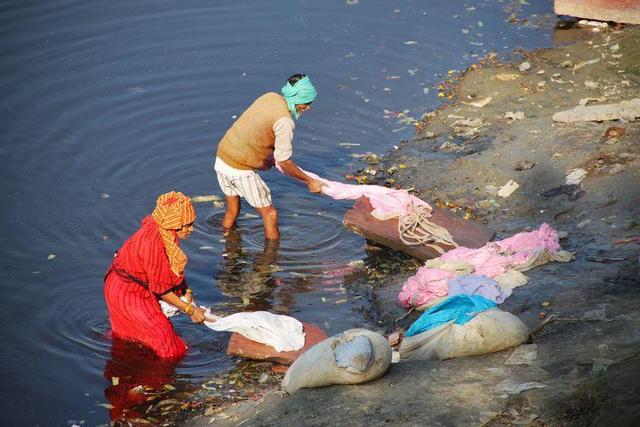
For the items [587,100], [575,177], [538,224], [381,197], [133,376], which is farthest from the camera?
[587,100]

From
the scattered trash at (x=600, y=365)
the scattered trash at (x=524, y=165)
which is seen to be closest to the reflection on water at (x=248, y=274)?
the scattered trash at (x=524, y=165)

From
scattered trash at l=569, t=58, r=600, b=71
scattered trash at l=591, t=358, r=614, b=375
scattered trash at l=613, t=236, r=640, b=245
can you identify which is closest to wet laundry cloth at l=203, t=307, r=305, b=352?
scattered trash at l=591, t=358, r=614, b=375

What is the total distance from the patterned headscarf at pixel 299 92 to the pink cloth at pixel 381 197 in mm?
823

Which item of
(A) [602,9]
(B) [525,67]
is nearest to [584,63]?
(B) [525,67]

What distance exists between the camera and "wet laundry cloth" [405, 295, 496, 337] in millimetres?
6379

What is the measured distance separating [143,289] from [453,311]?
2.35m

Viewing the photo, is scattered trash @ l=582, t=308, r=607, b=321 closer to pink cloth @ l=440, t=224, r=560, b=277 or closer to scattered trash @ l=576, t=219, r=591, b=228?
pink cloth @ l=440, t=224, r=560, b=277

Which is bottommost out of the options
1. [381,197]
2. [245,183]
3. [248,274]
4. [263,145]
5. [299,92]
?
[248,274]

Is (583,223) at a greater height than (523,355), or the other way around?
(523,355)

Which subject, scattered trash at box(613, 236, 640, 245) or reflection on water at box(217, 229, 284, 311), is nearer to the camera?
scattered trash at box(613, 236, 640, 245)

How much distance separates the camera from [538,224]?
8.79m

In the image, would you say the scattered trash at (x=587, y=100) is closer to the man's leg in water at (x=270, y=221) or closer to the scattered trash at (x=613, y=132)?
the scattered trash at (x=613, y=132)

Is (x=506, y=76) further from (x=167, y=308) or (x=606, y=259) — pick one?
(x=167, y=308)

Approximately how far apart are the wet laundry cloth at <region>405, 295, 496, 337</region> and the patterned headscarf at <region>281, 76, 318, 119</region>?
242 centimetres
